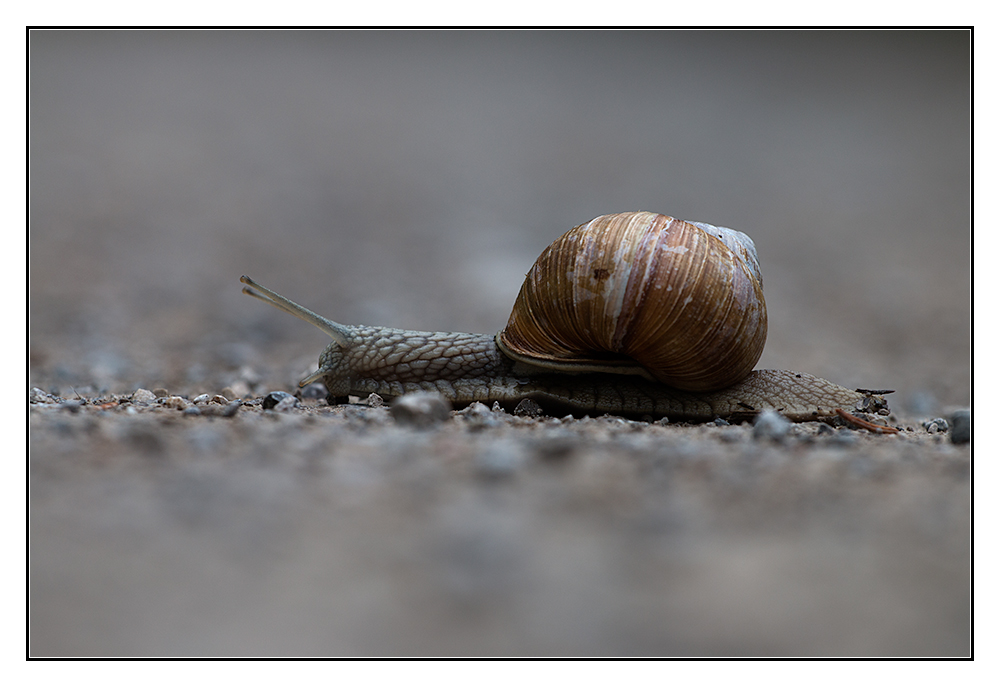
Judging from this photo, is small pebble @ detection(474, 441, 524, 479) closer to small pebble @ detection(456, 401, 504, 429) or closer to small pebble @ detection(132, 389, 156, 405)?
small pebble @ detection(456, 401, 504, 429)

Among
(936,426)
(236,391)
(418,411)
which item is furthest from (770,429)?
(236,391)

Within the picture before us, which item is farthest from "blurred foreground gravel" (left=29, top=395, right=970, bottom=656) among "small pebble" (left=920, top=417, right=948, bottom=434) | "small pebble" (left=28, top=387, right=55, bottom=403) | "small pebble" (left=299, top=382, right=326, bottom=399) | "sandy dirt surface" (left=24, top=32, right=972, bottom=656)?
"small pebble" (left=299, top=382, right=326, bottom=399)

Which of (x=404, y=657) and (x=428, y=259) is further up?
(x=428, y=259)

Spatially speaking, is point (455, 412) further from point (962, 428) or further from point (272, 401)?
point (962, 428)

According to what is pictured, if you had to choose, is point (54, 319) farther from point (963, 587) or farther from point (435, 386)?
point (963, 587)

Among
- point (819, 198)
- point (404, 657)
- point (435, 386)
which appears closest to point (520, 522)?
point (404, 657)

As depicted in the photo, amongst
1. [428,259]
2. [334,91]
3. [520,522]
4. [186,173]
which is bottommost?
[520,522]
